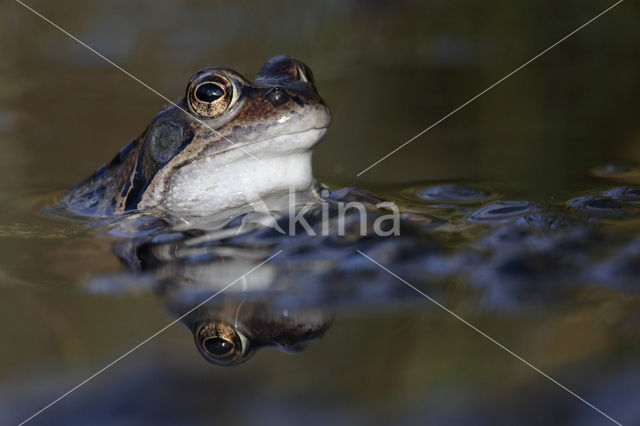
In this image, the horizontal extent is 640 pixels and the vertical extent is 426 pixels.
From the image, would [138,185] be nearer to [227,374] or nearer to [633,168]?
[227,374]

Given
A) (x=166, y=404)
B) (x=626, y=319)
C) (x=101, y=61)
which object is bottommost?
(x=166, y=404)

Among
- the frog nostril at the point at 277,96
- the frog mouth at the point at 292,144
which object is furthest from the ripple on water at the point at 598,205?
the frog nostril at the point at 277,96

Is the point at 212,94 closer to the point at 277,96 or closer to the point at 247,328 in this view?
the point at 277,96

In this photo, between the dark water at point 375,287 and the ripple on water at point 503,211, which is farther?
the ripple on water at point 503,211

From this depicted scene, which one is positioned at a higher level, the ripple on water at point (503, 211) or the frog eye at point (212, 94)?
the frog eye at point (212, 94)

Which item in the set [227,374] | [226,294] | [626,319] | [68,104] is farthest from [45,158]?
→ [626,319]

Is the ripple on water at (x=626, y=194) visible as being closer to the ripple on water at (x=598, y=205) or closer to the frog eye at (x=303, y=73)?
the ripple on water at (x=598, y=205)

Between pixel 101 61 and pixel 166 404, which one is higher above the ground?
pixel 101 61
